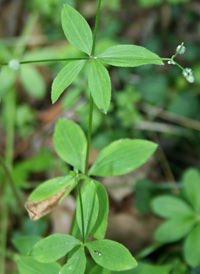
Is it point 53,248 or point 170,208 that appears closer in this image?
point 53,248

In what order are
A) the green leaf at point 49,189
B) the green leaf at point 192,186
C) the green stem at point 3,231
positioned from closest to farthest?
the green leaf at point 49,189, the green leaf at point 192,186, the green stem at point 3,231

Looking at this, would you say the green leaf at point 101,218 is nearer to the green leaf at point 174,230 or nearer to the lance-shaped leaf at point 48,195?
the lance-shaped leaf at point 48,195

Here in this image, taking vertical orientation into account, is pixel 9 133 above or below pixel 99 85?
above

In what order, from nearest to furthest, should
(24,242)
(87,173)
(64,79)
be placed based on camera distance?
(64,79), (87,173), (24,242)

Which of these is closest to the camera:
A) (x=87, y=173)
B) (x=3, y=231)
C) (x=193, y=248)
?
(x=87, y=173)

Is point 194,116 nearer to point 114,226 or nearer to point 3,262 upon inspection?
point 114,226

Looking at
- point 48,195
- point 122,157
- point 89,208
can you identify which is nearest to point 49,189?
point 48,195

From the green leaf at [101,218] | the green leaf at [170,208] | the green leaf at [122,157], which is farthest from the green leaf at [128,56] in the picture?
the green leaf at [170,208]

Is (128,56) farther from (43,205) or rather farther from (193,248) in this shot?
(193,248)
